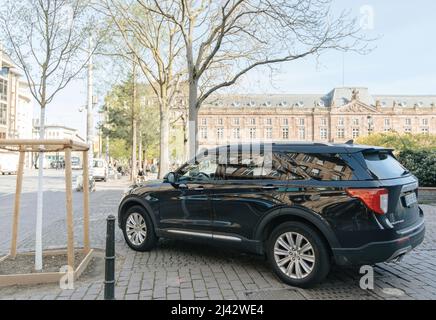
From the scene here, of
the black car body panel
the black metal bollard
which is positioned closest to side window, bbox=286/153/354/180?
the black car body panel

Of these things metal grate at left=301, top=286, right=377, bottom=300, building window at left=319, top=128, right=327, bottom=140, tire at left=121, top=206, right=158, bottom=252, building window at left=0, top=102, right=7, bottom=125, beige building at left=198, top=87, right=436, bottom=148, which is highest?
beige building at left=198, top=87, right=436, bottom=148

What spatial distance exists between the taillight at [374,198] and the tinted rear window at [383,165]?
0.26 metres

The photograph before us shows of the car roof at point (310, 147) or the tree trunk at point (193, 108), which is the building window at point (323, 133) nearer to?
the tree trunk at point (193, 108)

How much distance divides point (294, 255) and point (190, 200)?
1866 mm

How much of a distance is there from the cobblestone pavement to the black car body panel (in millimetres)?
454

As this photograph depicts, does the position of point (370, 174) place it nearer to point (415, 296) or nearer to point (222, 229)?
point (415, 296)

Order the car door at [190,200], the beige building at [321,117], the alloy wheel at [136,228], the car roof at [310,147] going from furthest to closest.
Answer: the beige building at [321,117] → the alloy wheel at [136,228] → the car door at [190,200] → the car roof at [310,147]

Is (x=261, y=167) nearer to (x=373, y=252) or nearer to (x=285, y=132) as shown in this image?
(x=373, y=252)

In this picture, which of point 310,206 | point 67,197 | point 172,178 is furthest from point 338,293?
point 67,197

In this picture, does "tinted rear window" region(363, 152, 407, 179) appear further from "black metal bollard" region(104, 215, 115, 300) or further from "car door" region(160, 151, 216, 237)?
"black metal bollard" region(104, 215, 115, 300)

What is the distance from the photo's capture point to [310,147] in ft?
16.2

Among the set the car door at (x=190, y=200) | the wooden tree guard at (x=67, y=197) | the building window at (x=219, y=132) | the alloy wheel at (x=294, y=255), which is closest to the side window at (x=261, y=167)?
the car door at (x=190, y=200)

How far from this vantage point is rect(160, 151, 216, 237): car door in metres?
5.65

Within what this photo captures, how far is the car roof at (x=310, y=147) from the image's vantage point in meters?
4.70
